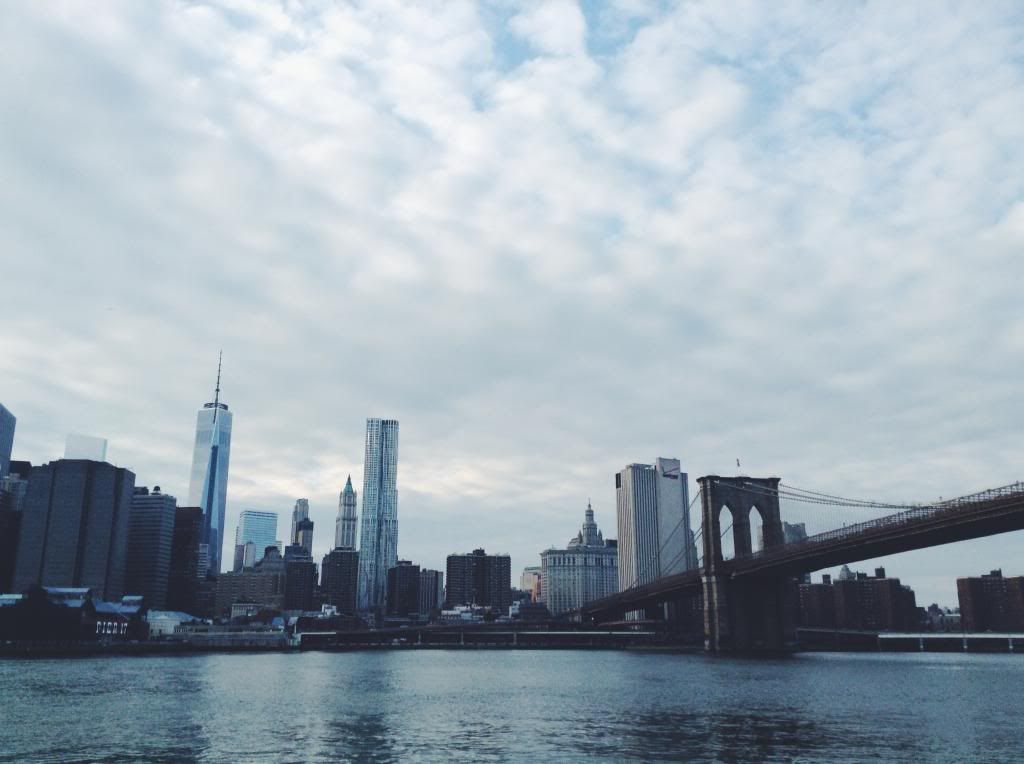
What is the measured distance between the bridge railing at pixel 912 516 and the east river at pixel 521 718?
14074mm

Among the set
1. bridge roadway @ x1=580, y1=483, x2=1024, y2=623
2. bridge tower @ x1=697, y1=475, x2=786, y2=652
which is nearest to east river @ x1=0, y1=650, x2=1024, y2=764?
bridge roadway @ x1=580, y1=483, x2=1024, y2=623

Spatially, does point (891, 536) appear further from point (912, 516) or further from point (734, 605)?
point (734, 605)

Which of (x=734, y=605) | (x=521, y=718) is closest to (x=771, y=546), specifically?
(x=734, y=605)

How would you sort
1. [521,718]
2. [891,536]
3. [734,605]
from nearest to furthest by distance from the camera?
[521,718]
[891,536]
[734,605]

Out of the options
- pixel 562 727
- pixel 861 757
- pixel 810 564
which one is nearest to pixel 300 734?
pixel 562 727

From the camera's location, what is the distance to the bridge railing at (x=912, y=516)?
6856 cm

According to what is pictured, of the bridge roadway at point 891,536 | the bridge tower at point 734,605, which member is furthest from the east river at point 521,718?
the bridge tower at point 734,605

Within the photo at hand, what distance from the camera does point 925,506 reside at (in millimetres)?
77000

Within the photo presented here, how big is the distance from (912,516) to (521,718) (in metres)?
55.2

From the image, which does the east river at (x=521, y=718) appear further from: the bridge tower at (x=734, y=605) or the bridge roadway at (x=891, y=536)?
the bridge tower at (x=734, y=605)

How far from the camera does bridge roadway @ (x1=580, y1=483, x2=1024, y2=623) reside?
70.5 m

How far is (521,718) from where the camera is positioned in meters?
45.2

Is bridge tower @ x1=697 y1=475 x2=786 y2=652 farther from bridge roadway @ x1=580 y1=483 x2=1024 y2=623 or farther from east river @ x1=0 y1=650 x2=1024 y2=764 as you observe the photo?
east river @ x1=0 y1=650 x2=1024 y2=764

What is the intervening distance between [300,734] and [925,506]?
2359 inches
